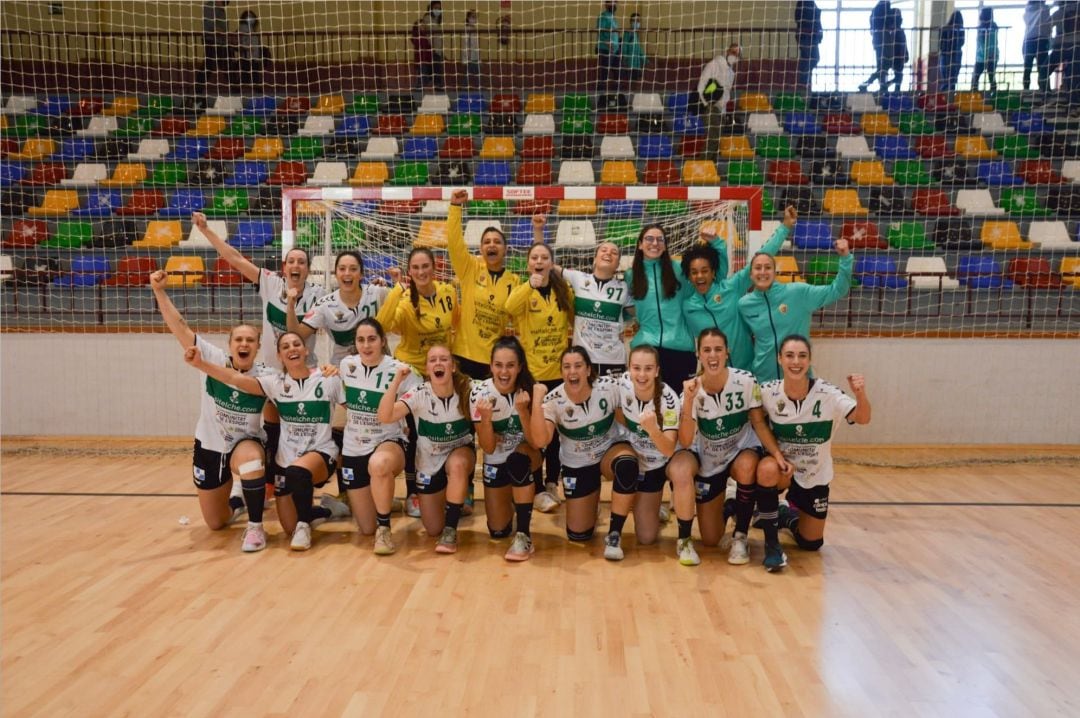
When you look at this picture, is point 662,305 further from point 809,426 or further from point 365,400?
point 365,400

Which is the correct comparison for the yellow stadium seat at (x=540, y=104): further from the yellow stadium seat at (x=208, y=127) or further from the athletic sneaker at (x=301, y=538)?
the athletic sneaker at (x=301, y=538)

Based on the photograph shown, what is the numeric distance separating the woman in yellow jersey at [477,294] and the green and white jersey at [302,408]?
83 cm

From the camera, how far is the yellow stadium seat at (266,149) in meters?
10.3

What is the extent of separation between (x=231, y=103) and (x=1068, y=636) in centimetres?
1077

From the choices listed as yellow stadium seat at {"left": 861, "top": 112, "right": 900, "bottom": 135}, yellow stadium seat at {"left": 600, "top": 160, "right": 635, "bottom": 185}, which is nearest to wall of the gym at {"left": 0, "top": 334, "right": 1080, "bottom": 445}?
yellow stadium seat at {"left": 600, "top": 160, "right": 635, "bottom": 185}

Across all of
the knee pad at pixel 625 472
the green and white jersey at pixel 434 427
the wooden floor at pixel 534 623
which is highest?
the green and white jersey at pixel 434 427

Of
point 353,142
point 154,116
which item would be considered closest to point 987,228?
point 353,142

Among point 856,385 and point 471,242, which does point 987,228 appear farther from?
point 856,385

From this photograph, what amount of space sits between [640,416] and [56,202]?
871 centimetres

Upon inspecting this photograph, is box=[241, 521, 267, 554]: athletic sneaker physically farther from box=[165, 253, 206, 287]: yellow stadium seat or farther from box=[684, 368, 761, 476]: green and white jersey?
box=[165, 253, 206, 287]: yellow stadium seat

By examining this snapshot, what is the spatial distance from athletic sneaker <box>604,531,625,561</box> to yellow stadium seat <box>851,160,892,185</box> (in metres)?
7.12

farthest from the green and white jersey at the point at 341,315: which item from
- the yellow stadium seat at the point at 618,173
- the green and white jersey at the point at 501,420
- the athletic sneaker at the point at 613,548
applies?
the yellow stadium seat at the point at 618,173

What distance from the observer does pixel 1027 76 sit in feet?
35.7

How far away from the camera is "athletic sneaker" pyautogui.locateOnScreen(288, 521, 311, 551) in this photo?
4379 millimetres
